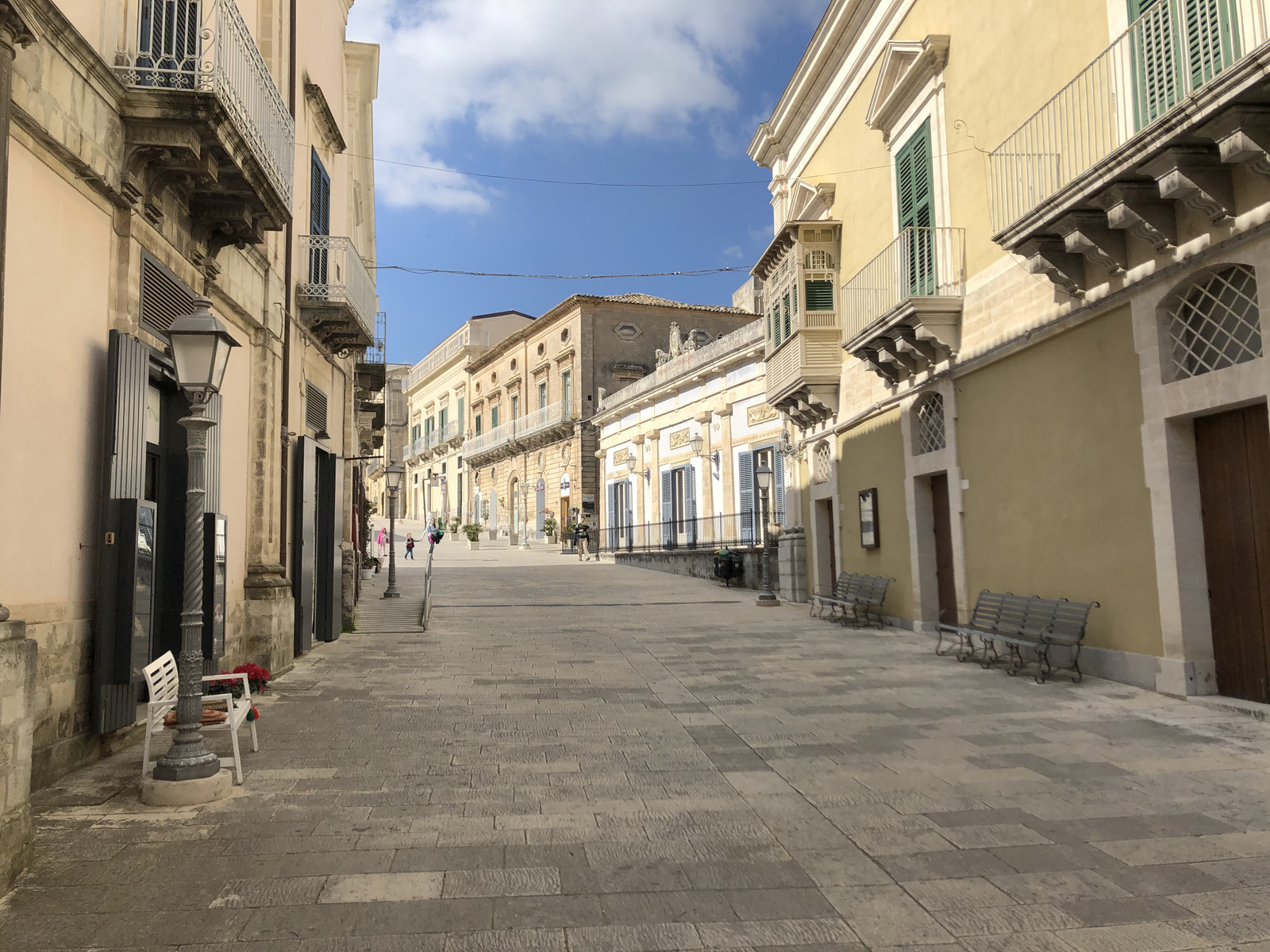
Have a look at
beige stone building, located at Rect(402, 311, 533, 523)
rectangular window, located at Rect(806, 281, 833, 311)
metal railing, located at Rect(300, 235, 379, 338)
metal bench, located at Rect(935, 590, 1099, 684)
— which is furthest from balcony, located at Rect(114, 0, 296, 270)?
beige stone building, located at Rect(402, 311, 533, 523)

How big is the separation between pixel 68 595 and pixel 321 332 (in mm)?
7822

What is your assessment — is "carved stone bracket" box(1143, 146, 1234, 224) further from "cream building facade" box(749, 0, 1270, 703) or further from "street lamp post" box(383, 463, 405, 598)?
"street lamp post" box(383, 463, 405, 598)

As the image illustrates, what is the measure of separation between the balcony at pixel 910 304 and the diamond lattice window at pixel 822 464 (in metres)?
3.18

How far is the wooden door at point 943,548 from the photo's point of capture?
12.4 m

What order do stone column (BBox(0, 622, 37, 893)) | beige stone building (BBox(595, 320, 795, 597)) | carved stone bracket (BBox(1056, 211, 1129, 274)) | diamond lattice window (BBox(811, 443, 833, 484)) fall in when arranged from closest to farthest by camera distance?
stone column (BBox(0, 622, 37, 893)) → carved stone bracket (BBox(1056, 211, 1129, 274)) → diamond lattice window (BBox(811, 443, 833, 484)) → beige stone building (BBox(595, 320, 795, 597))

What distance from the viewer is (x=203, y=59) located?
704 centimetres

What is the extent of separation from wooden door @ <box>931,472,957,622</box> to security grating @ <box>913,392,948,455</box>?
1.39ft

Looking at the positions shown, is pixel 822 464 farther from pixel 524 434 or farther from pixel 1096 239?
pixel 524 434

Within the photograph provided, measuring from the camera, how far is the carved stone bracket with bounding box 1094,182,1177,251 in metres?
7.37

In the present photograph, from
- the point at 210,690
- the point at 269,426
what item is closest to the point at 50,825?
the point at 210,690

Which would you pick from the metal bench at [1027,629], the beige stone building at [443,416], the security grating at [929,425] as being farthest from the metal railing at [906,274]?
the beige stone building at [443,416]

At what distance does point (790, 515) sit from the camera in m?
18.8

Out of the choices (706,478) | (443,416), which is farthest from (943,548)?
(443,416)

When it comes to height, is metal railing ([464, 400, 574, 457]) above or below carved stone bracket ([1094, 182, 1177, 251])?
above
